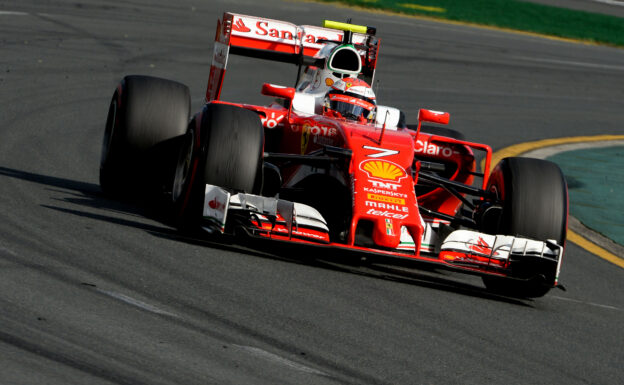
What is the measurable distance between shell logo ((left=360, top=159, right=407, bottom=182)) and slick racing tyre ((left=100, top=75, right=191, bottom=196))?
6.98 feet

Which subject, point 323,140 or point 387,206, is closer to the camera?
point 387,206

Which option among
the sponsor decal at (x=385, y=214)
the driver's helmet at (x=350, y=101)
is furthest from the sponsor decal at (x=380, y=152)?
the driver's helmet at (x=350, y=101)

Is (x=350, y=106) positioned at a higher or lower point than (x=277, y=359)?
higher

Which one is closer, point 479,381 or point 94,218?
point 479,381

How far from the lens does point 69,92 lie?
1541 cm

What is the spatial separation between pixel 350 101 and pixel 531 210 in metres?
2.27

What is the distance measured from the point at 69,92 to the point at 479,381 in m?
10.9

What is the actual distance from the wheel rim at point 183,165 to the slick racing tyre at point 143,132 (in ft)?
1.78

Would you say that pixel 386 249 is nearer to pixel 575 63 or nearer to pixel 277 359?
pixel 277 359

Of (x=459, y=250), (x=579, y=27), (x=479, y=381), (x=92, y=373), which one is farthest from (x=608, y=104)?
(x=92, y=373)

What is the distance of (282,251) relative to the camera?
8.25 metres

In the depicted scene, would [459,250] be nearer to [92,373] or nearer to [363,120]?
[363,120]

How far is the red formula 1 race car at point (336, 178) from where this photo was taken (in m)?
7.75

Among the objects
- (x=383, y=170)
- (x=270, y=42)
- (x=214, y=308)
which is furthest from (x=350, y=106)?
(x=214, y=308)
